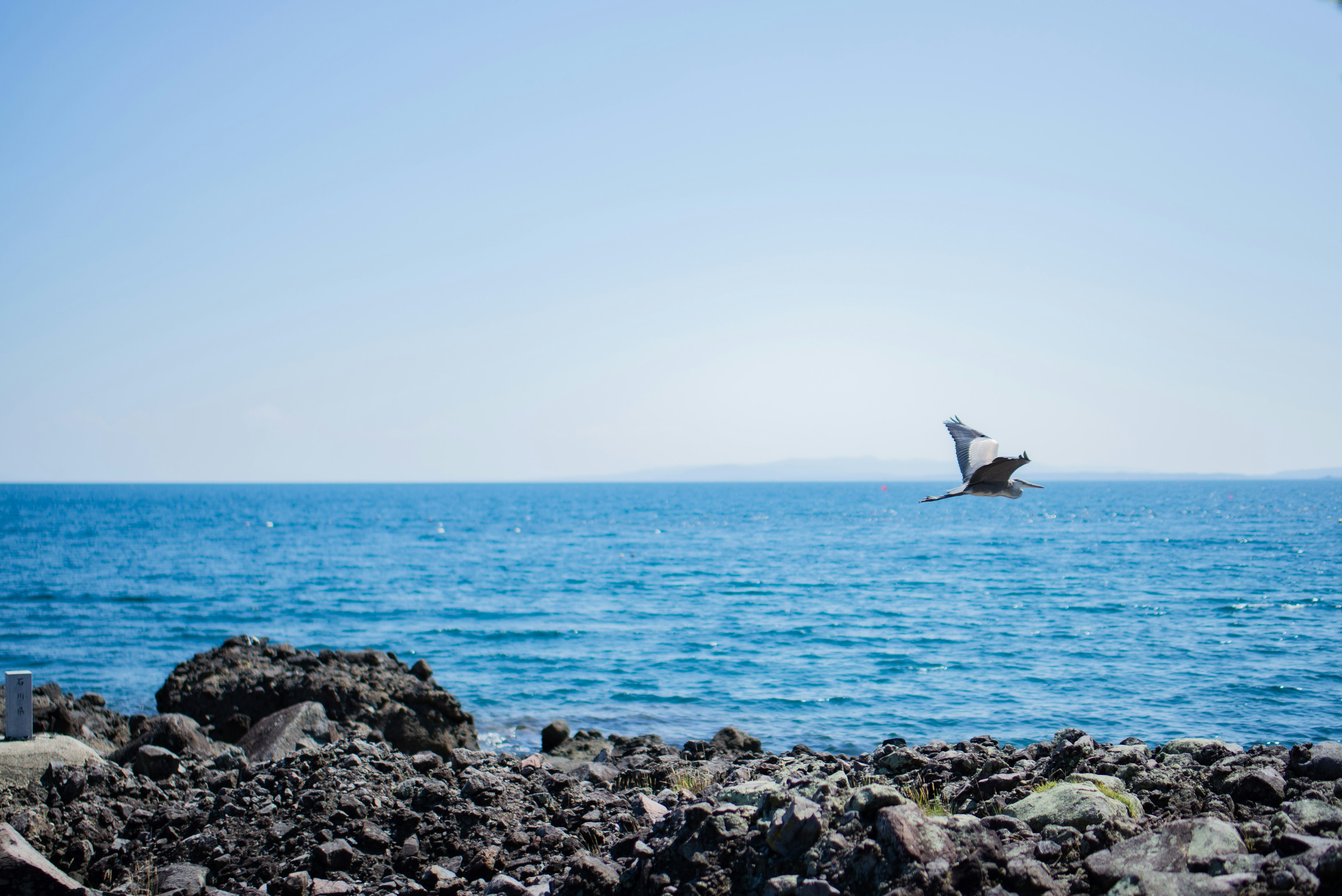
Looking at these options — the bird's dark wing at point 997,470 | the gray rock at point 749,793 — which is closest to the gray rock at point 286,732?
the gray rock at point 749,793

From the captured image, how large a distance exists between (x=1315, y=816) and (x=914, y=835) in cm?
291

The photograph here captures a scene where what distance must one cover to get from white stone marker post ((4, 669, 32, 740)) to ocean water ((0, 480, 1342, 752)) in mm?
9032

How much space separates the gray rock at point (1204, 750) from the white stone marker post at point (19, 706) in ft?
43.2

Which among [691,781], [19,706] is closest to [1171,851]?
[691,781]

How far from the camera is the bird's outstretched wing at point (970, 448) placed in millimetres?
8039

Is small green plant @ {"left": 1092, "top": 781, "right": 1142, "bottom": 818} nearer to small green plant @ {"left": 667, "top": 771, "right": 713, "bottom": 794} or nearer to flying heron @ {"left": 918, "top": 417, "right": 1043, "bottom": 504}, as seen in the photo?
flying heron @ {"left": 918, "top": 417, "right": 1043, "bottom": 504}

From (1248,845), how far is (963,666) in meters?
18.9

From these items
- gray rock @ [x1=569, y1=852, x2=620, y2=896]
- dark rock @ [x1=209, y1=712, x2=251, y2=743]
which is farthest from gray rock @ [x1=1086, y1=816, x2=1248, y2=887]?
dark rock @ [x1=209, y1=712, x2=251, y2=743]

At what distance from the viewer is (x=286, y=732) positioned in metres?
14.4

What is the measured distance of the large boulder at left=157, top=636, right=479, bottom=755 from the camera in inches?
627

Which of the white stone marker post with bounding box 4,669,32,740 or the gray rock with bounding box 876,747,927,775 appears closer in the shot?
the gray rock with bounding box 876,747,927,775

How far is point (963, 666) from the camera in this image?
23.9m

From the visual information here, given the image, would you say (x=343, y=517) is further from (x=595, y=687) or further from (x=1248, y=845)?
(x=1248, y=845)

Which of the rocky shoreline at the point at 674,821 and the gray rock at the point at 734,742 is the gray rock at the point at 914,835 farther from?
the gray rock at the point at 734,742
